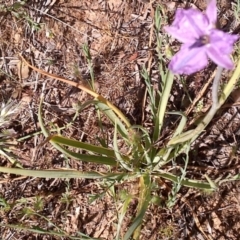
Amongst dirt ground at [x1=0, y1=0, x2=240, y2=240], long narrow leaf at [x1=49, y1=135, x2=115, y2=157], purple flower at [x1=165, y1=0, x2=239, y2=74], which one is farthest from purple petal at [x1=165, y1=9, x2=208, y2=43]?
dirt ground at [x1=0, y1=0, x2=240, y2=240]

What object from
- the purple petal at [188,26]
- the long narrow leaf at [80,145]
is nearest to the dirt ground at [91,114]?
the long narrow leaf at [80,145]

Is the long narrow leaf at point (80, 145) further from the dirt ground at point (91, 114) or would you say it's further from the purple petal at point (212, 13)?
the purple petal at point (212, 13)

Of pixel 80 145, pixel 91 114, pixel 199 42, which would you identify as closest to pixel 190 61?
pixel 199 42

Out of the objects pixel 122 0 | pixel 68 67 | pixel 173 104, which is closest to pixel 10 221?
pixel 68 67

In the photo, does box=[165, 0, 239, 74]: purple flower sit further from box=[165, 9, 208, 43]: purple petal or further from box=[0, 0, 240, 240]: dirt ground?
box=[0, 0, 240, 240]: dirt ground

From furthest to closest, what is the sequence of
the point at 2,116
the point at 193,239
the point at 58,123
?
the point at 58,123, the point at 193,239, the point at 2,116

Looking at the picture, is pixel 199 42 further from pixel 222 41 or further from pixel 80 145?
pixel 80 145

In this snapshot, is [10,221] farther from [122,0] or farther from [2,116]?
[122,0]
